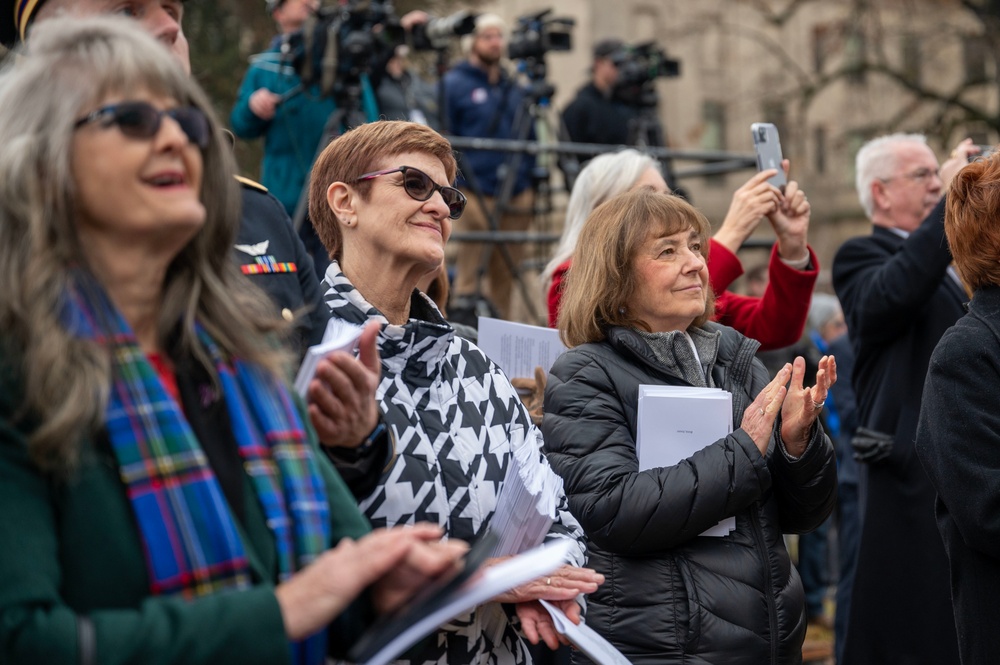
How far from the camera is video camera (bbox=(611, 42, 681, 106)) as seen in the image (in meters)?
9.59

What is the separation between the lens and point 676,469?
3.23m

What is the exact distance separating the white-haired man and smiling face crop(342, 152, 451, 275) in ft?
7.39

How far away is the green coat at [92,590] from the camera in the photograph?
5.49ft

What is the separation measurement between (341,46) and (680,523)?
4.40m

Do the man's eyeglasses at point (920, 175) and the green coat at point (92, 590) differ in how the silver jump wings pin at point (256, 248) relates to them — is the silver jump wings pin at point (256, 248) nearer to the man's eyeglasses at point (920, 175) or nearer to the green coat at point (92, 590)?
the green coat at point (92, 590)

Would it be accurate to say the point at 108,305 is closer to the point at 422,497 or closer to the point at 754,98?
the point at 422,497

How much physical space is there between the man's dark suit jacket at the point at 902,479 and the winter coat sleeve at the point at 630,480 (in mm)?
1673

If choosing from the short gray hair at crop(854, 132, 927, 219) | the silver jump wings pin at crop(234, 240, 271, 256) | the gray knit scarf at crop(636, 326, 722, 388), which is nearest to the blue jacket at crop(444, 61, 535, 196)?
the short gray hair at crop(854, 132, 927, 219)

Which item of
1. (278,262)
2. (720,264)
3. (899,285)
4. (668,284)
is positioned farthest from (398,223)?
(899,285)

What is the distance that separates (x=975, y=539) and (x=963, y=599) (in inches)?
8.4

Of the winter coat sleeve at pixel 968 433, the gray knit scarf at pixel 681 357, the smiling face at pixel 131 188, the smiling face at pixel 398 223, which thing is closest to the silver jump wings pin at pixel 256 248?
the smiling face at pixel 398 223

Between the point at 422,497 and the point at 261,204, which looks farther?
the point at 261,204

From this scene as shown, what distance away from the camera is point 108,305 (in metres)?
1.86

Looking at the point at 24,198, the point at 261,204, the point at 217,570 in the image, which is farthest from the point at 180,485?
the point at 261,204
